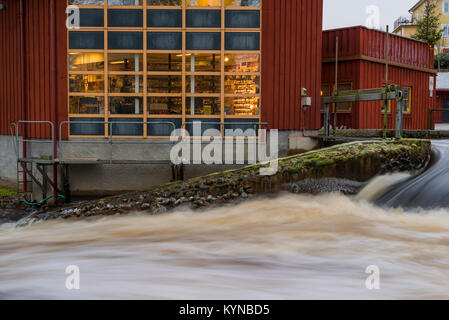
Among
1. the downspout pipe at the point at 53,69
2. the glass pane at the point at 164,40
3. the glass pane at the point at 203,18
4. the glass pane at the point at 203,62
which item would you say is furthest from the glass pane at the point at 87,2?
the glass pane at the point at 203,62

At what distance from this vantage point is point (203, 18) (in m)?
12.2

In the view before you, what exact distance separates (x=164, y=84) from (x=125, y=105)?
3.98ft

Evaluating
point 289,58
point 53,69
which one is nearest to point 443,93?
point 289,58

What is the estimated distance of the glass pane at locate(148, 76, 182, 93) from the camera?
483 inches

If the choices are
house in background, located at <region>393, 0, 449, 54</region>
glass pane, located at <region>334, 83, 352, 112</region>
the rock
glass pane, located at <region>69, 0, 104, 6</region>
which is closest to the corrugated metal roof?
house in background, located at <region>393, 0, 449, 54</region>

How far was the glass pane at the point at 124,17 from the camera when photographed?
39.8ft

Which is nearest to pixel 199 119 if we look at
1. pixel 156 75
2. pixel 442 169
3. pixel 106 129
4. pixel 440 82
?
pixel 156 75

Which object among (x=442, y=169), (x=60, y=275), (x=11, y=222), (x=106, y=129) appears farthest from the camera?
(x=106, y=129)

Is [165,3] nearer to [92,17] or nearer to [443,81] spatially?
[92,17]

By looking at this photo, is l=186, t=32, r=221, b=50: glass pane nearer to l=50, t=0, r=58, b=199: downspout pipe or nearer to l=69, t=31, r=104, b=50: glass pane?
l=69, t=31, r=104, b=50: glass pane

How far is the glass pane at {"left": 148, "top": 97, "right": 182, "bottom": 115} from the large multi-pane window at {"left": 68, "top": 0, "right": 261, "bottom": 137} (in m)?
0.03

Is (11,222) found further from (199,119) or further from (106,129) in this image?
(199,119)

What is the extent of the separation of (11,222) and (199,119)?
5333 millimetres
